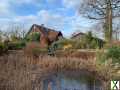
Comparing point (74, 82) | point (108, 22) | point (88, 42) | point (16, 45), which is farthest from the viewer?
point (108, 22)

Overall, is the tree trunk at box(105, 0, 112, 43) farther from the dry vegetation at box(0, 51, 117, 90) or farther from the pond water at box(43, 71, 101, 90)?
the pond water at box(43, 71, 101, 90)

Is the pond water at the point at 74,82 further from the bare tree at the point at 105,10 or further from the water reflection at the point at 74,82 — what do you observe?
the bare tree at the point at 105,10

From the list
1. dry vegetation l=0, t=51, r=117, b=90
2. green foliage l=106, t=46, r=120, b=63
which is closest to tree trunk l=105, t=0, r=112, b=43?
green foliage l=106, t=46, r=120, b=63

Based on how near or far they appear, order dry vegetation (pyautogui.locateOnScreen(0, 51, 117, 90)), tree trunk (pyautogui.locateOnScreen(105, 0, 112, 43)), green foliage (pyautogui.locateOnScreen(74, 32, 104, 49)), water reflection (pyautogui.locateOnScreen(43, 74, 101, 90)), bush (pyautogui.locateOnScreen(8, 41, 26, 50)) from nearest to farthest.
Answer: dry vegetation (pyautogui.locateOnScreen(0, 51, 117, 90)) → water reflection (pyautogui.locateOnScreen(43, 74, 101, 90)) → green foliage (pyautogui.locateOnScreen(74, 32, 104, 49)) → bush (pyautogui.locateOnScreen(8, 41, 26, 50)) → tree trunk (pyautogui.locateOnScreen(105, 0, 112, 43))

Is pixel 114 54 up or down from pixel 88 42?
down

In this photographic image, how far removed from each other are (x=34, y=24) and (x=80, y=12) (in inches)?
497

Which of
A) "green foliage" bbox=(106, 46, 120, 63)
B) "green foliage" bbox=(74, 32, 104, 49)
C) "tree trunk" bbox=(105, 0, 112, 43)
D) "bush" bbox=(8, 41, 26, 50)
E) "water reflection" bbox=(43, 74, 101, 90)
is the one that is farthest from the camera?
"tree trunk" bbox=(105, 0, 112, 43)

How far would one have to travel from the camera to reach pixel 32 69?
36.0 feet

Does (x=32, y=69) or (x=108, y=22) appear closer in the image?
(x=32, y=69)

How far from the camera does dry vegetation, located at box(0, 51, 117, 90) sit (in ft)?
25.3

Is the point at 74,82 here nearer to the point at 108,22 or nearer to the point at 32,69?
the point at 32,69

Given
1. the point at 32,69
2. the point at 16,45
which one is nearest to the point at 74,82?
the point at 32,69

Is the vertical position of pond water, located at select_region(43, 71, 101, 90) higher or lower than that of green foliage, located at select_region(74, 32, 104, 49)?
lower

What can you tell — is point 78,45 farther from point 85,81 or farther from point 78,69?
point 85,81
